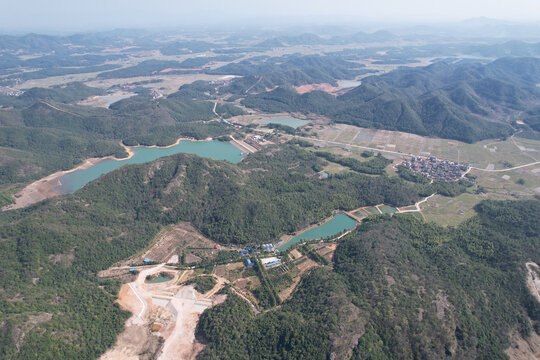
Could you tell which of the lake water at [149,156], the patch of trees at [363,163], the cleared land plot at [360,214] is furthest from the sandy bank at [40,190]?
the cleared land plot at [360,214]

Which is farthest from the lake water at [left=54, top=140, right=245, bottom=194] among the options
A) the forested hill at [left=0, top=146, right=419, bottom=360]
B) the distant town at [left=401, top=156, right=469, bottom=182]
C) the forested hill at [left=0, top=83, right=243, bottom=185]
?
the distant town at [left=401, top=156, right=469, bottom=182]

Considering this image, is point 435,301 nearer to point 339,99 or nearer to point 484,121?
point 484,121

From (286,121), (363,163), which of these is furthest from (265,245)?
(286,121)

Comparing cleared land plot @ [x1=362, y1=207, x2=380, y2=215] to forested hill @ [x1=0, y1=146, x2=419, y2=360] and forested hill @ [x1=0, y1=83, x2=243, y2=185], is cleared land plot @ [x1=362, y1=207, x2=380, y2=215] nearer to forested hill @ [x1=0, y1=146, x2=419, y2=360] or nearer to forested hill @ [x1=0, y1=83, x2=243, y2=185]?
forested hill @ [x1=0, y1=146, x2=419, y2=360]

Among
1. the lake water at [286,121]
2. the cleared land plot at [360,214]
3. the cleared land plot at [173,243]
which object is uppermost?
the lake water at [286,121]

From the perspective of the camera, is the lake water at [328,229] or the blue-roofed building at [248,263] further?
the lake water at [328,229]

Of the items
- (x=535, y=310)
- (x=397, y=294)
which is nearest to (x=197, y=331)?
(x=397, y=294)

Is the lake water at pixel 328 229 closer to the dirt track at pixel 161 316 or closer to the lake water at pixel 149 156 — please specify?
the dirt track at pixel 161 316

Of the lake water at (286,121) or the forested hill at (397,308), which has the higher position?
the lake water at (286,121)
